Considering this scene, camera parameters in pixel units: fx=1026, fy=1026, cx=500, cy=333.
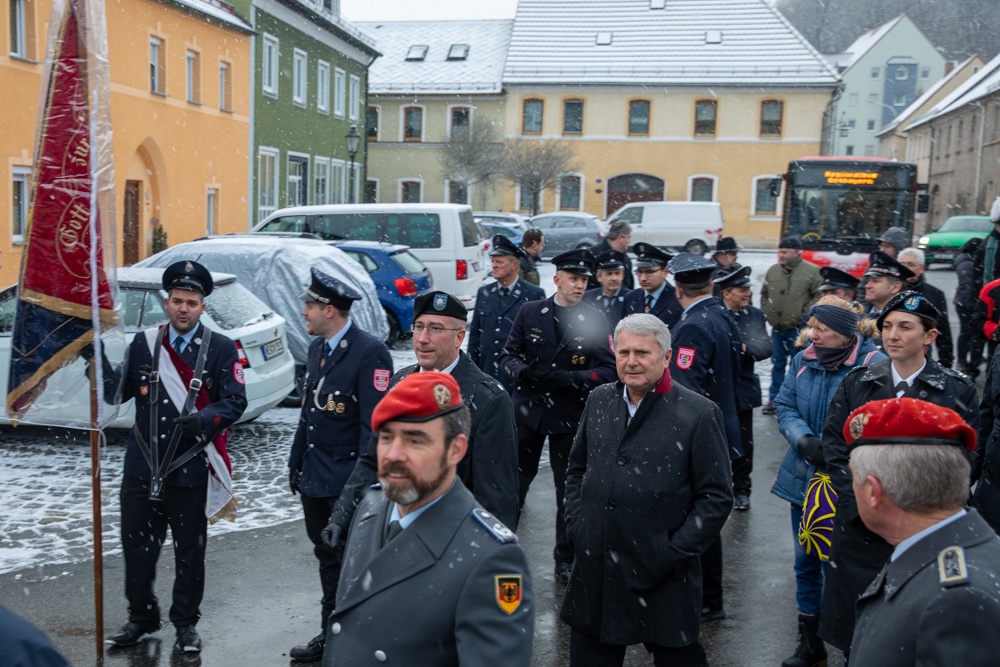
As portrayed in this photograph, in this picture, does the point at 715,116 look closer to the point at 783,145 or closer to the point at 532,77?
the point at 783,145

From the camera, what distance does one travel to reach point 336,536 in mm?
3996

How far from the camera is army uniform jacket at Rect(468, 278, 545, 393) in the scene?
7.37m

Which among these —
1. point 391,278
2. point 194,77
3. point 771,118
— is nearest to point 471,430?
point 391,278

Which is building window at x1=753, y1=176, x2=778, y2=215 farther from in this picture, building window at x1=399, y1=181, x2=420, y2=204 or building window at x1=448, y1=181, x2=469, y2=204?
building window at x1=399, y1=181, x2=420, y2=204

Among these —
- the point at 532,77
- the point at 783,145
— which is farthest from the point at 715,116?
the point at 532,77

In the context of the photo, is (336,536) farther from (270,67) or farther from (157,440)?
(270,67)

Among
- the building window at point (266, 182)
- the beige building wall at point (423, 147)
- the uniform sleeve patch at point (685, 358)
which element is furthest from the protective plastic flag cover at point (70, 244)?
the beige building wall at point (423, 147)

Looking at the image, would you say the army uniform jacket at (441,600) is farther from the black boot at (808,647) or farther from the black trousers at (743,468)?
the black trousers at (743,468)

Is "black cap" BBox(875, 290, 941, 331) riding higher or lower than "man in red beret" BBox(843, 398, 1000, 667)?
higher

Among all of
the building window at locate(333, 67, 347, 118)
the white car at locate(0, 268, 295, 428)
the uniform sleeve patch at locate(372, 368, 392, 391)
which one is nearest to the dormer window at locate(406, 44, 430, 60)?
the building window at locate(333, 67, 347, 118)

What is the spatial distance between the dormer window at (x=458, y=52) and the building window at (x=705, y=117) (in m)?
11.3

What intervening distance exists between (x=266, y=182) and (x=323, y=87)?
587 cm

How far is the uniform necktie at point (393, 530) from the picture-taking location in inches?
103

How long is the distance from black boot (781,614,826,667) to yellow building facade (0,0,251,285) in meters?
15.6
